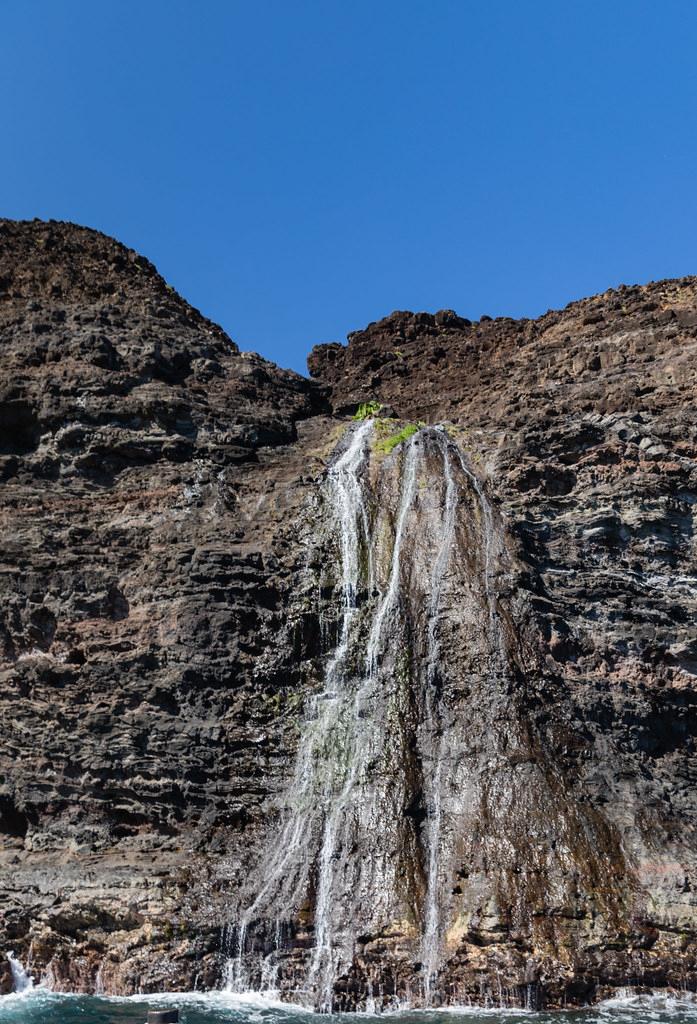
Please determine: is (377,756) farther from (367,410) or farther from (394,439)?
(367,410)

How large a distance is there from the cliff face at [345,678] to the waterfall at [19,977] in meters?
0.19

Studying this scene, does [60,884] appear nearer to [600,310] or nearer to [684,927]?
[684,927]

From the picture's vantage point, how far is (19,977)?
59.2 feet

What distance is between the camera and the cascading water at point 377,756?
56.6 feet

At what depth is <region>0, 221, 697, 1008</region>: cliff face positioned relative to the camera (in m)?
17.4

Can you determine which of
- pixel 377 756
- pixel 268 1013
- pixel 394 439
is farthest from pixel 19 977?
pixel 394 439

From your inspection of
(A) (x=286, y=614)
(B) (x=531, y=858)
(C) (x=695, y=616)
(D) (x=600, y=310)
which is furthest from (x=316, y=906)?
(D) (x=600, y=310)

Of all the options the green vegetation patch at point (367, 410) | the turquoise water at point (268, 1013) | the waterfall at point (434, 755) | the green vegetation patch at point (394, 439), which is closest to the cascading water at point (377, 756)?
the waterfall at point (434, 755)

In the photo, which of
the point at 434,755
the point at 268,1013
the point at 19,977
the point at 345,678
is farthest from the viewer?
the point at 345,678

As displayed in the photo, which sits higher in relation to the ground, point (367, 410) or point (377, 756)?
point (367, 410)

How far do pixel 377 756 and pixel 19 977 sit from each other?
7367 millimetres

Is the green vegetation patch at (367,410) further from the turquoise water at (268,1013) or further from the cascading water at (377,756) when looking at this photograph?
the turquoise water at (268,1013)

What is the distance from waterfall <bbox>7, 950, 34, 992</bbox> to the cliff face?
189mm

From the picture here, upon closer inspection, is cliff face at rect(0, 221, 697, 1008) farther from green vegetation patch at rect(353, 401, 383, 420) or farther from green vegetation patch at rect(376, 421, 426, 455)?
green vegetation patch at rect(353, 401, 383, 420)
